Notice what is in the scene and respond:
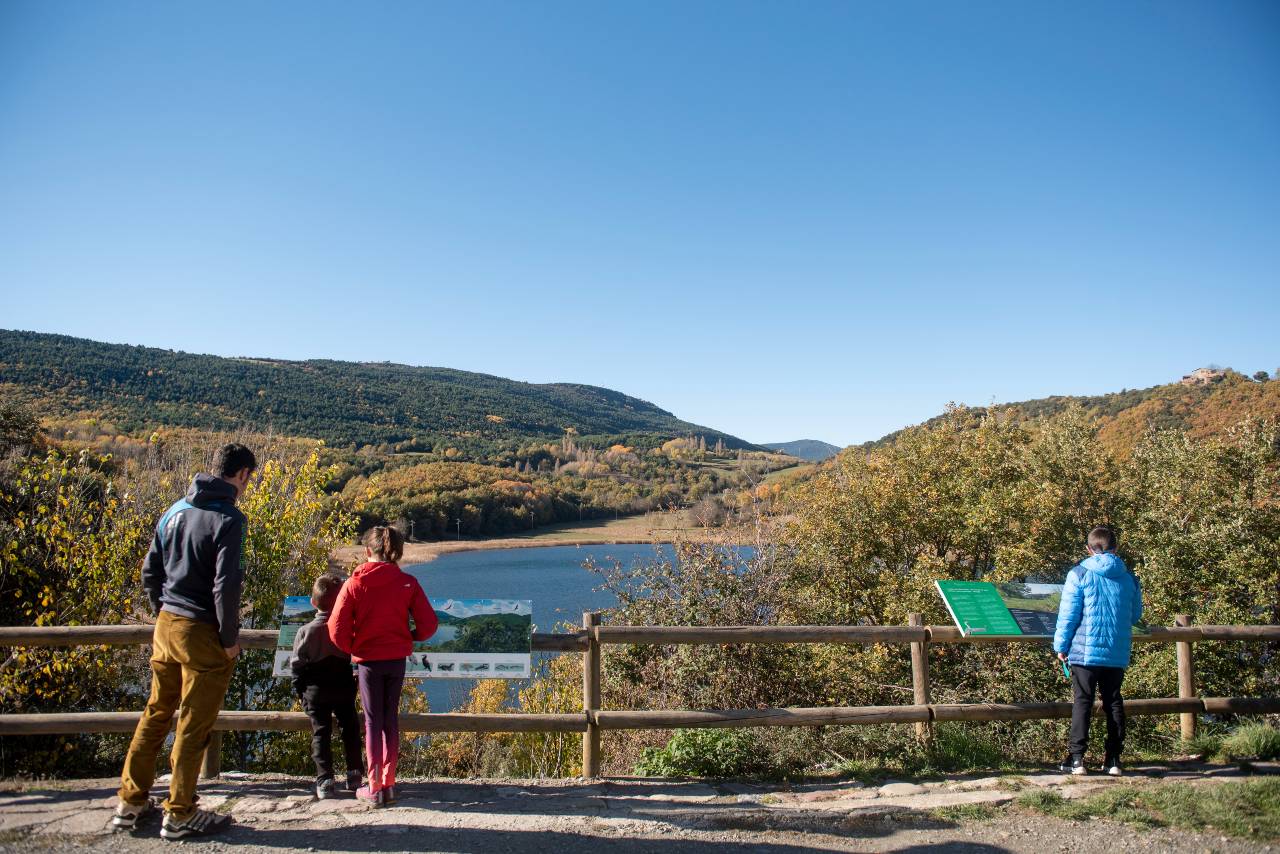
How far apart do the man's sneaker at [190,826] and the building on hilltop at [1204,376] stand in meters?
56.3

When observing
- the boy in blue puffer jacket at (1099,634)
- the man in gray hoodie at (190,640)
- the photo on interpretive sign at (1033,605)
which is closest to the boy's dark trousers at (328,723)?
the man in gray hoodie at (190,640)

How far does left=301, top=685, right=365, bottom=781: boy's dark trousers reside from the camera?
16.1ft

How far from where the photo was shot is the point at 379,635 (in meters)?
4.65

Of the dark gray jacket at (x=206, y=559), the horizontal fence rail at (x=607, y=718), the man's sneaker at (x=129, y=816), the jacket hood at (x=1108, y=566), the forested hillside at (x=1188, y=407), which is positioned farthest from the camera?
the forested hillside at (x=1188, y=407)

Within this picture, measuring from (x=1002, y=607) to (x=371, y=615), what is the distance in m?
4.93

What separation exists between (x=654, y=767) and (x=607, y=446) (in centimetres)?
14051

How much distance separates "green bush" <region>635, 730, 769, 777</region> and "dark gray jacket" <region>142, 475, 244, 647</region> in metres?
3.33

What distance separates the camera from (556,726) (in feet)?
18.4

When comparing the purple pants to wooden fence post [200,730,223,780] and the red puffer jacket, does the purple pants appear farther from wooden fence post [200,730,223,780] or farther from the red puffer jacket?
wooden fence post [200,730,223,780]

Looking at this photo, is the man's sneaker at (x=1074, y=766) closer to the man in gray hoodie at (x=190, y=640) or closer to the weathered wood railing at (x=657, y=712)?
the weathered wood railing at (x=657, y=712)

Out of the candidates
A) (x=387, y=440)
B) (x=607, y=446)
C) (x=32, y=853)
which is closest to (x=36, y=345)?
(x=387, y=440)

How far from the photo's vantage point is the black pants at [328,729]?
16.1ft

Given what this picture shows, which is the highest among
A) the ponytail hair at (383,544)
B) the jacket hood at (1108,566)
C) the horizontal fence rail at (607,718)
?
the ponytail hair at (383,544)

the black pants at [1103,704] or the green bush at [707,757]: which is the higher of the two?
the black pants at [1103,704]
